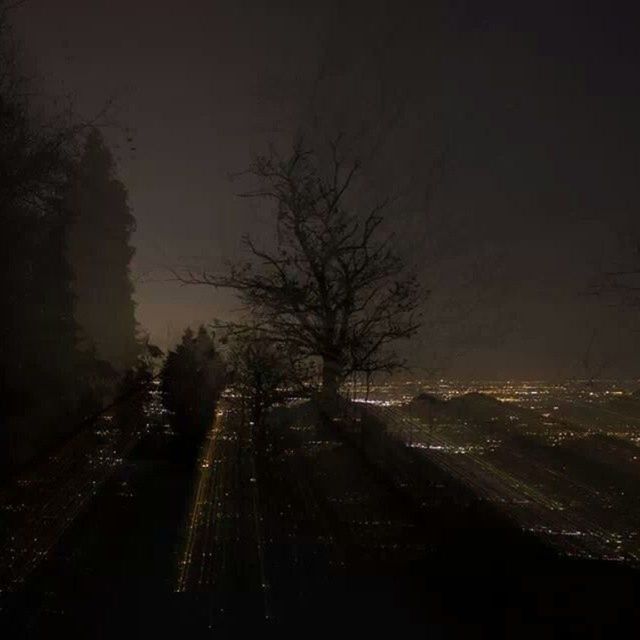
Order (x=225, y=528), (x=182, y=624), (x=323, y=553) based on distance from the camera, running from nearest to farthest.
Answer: (x=182, y=624) → (x=323, y=553) → (x=225, y=528)

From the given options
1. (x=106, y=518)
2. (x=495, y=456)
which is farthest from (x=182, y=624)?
(x=495, y=456)

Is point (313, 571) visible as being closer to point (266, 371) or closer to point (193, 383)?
point (266, 371)

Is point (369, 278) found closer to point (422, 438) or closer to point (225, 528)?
point (422, 438)

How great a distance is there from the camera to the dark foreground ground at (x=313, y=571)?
4.99m

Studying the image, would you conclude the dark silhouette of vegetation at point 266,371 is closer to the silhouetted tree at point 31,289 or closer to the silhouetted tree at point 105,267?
the silhouetted tree at point 31,289

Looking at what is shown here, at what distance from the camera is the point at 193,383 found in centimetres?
1702

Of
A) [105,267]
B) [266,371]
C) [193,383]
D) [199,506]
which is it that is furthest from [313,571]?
[105,267]

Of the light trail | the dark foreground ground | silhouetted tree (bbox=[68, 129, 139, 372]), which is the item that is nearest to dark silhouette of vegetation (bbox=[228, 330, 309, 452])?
the light trail

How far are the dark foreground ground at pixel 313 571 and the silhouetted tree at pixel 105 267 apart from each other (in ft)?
88.2

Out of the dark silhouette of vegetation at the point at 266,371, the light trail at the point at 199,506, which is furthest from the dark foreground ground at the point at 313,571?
the dark silhouette of vegetation at the point at 266,371

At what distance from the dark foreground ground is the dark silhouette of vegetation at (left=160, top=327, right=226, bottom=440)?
5.04m

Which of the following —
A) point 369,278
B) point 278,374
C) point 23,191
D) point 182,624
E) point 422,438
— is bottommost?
point 182,624

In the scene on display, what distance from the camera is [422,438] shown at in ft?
37.6

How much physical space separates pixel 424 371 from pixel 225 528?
775 centimetres
